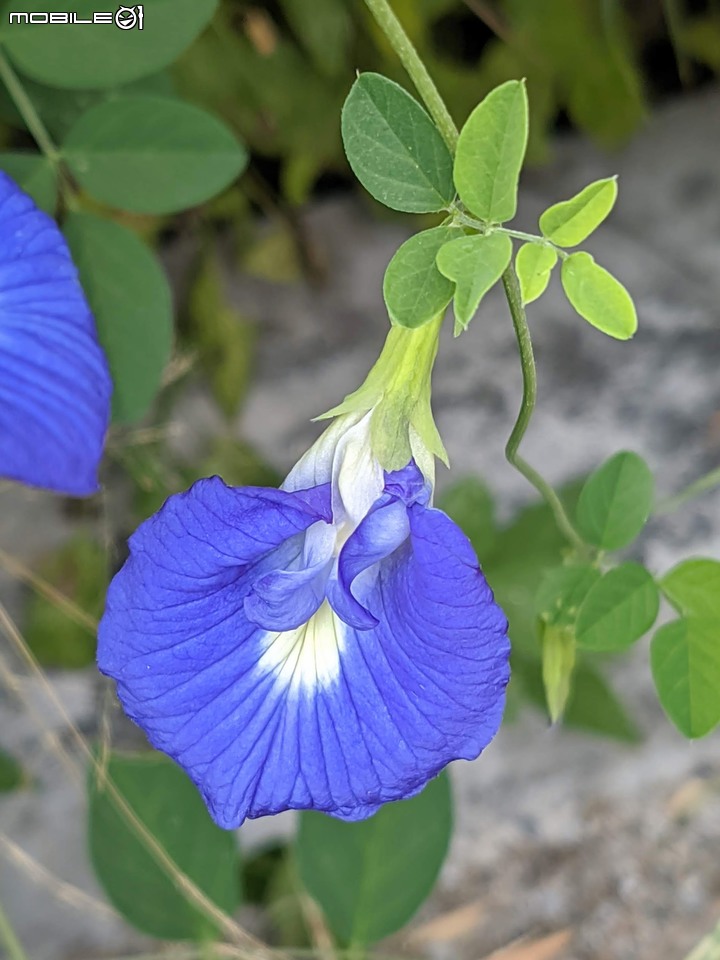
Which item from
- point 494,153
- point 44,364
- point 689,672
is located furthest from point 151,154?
point 689,672

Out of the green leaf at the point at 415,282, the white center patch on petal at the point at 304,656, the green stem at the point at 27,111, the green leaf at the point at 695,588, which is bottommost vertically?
the green leaf at the point at 695,588

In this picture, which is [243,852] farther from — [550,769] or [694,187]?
[694,187]

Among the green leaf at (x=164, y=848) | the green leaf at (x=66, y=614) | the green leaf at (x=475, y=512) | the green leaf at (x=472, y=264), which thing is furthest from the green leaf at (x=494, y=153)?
the green leaf at (x=66, y=614)

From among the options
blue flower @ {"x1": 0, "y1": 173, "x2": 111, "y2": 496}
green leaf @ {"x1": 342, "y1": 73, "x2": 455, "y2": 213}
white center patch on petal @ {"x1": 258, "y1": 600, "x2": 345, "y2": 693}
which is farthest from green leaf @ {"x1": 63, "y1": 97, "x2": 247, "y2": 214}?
white center patch on petal @ {"x1": 258, "y1": 600, "x2": 345, "y2": 693}

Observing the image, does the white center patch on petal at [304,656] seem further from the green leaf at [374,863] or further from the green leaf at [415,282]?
the green leaf at [374,863]

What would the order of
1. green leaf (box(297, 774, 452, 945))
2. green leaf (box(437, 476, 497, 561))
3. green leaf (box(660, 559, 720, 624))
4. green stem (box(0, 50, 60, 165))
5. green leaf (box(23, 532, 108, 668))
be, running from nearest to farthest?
green leaf (box(660, 559, 720, 624)) < green stem (box(0, 50, 60, 165)) < green leaf (box(297, 774, 452, 945)) < green leaf (box(437, 476, 497, 561)) < green leaf (box(23, 532, 108, 668))

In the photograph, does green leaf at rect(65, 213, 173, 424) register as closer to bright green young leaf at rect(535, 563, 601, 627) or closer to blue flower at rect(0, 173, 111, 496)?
blue flower at rect(0, 173, 111, 496)
